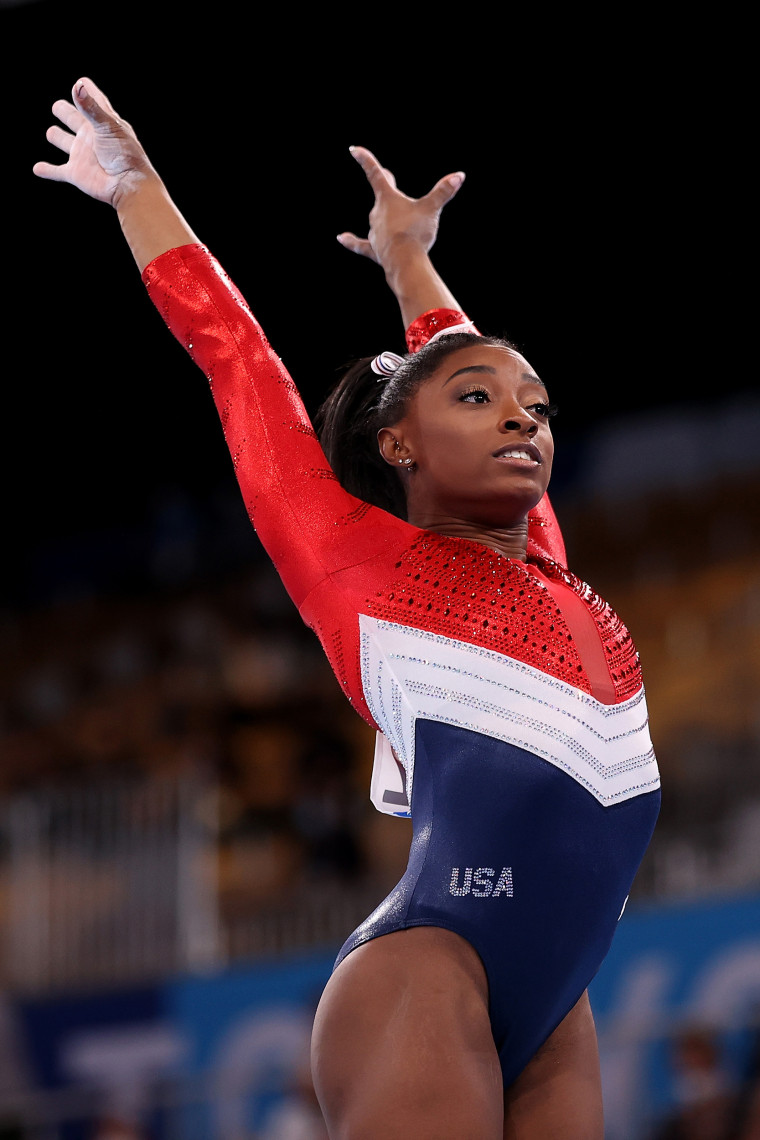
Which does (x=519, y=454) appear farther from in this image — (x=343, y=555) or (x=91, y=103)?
(x=91, y=103)

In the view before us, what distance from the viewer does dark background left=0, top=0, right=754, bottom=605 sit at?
18.7 ft

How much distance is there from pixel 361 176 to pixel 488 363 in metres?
4.02

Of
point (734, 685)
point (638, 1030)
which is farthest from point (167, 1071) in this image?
point (734, 685)

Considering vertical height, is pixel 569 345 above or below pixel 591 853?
above

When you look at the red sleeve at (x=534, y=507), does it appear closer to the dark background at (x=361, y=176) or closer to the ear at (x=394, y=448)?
the ear at (x=394, y=448)

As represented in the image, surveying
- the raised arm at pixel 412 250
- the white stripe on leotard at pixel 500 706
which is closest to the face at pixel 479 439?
the white stripe on leotard at pixel 500 706

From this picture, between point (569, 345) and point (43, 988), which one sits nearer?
point (43, 988)

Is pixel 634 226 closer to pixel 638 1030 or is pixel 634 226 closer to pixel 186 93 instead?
pixel 186 93

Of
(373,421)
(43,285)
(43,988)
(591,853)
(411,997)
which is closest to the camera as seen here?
(411,997)

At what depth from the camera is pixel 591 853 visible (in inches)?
70.5

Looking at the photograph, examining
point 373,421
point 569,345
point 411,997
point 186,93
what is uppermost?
point 186,93

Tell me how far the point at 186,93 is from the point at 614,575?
14.5 ft

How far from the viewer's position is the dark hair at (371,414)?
2082 millimetres

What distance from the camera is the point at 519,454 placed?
1964 millimetres
